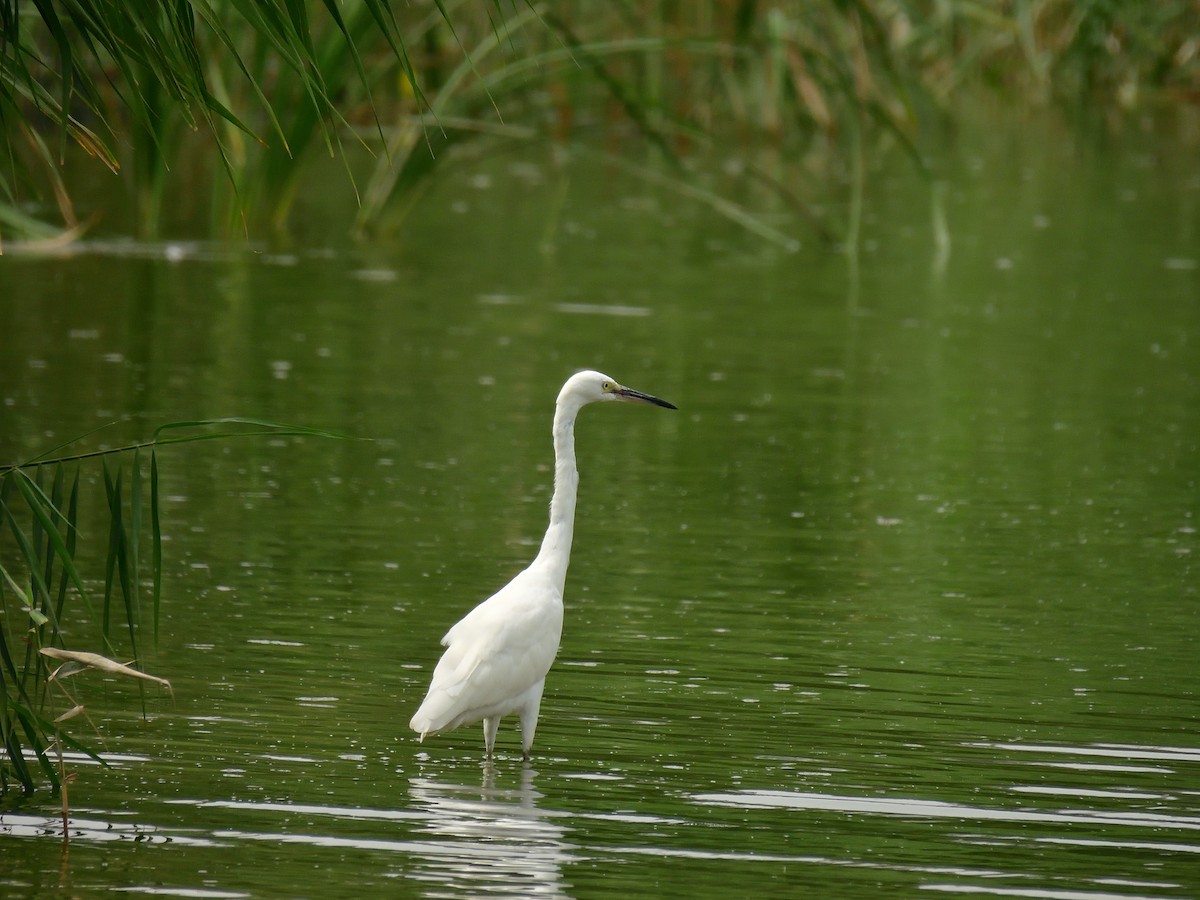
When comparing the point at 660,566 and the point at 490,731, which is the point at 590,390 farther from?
the point at 660,566

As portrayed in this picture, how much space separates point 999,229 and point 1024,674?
14.6 meters

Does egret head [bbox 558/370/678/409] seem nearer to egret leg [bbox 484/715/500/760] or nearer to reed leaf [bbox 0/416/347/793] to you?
egret leg [bbox 484/715/500/760]

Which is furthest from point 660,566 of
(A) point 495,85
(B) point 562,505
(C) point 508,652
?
(A) point 495,85

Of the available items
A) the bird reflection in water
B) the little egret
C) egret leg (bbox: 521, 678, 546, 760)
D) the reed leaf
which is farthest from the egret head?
the reed leaf

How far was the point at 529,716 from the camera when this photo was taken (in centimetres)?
682

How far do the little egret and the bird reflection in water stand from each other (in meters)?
0.20

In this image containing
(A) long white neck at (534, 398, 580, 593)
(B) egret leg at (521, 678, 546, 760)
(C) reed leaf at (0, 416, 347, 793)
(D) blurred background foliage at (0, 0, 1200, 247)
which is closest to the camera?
(D) blurred background foliage at (0, 0, 1200, 247)

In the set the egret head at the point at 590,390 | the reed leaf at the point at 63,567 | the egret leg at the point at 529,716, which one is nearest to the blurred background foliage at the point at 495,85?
the reed leaf at the point at 63,567

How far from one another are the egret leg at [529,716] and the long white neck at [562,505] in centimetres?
45

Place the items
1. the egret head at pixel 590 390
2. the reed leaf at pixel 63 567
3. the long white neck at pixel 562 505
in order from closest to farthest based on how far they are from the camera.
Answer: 1. the reed leaf at pixel 63 567
2. the long white neck at pixel 562 505
3. the egret head at pixel 590 390

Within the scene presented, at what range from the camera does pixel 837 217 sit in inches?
875

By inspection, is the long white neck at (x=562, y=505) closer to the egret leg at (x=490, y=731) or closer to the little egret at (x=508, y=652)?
the little egret at (x=508, y=652)

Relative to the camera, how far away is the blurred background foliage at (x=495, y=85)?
4938 millimetres

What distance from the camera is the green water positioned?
232 inches
